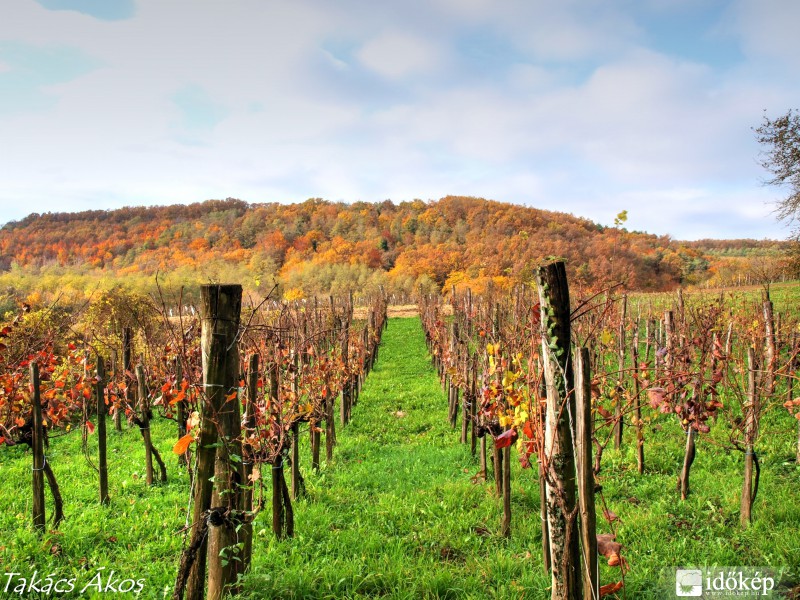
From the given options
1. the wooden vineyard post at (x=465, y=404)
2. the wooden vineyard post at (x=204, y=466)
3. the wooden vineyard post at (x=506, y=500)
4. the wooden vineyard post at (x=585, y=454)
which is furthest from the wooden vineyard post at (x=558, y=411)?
the wooden vineyard post at (x=465, y=404)

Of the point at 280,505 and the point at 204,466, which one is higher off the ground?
the point at 204,466

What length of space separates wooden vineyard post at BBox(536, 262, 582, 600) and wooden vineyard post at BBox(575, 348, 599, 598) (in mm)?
171

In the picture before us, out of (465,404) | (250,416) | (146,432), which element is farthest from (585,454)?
(146,432)

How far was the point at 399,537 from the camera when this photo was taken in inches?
171

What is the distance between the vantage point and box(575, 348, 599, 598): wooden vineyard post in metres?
2.25

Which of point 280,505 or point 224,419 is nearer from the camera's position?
point 224,419

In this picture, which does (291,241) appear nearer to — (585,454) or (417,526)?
(417,526)

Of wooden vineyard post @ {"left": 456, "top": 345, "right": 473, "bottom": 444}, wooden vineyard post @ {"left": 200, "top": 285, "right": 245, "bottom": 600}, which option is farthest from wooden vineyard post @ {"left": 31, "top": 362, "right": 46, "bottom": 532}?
wooden vineyard post @ {"left": 456, "top": 345, "right": 473, "bottom": 444}

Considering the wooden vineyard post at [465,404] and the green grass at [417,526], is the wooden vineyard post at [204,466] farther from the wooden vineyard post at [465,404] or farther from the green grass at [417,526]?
the wooden vineyard post at [465,404]

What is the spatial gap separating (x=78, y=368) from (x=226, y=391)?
10804 millimetres

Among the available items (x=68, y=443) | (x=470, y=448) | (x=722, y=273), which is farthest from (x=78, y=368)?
(x=722, y=273)

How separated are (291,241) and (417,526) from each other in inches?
2650

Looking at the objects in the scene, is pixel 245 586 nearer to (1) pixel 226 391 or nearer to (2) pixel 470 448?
(1) pixel 226 391

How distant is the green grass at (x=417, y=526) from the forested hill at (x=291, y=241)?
128 ft
